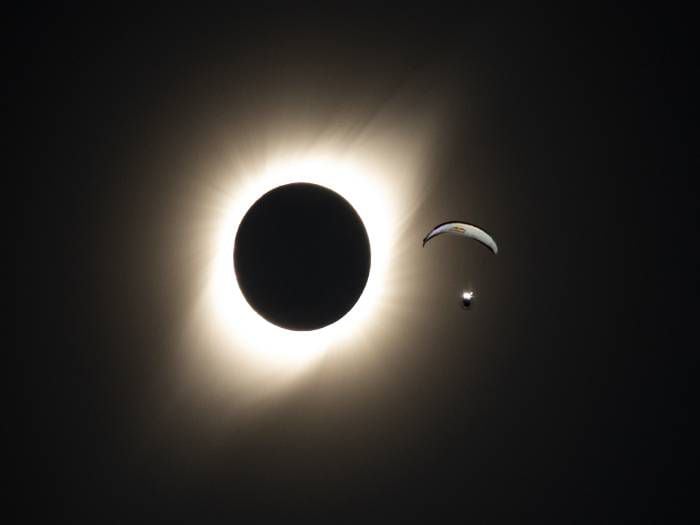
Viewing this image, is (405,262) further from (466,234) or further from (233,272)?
(233,272)

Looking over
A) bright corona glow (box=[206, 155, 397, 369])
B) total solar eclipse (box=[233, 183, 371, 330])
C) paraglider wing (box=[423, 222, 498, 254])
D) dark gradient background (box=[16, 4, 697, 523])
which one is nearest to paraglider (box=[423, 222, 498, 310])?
paraglider wing (box=[423, 222, 498, 254])

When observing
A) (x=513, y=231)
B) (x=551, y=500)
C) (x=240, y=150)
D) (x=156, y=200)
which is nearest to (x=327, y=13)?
(x=240, y=150)

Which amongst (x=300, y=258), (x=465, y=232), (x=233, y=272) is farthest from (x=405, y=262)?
(x=233, y=272)

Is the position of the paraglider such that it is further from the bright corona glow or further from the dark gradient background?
the bright corona glow

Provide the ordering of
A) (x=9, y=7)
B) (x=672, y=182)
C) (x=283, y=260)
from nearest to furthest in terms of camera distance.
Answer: (x=283, y=260), (x=9, y=7), (x=672, y=182)

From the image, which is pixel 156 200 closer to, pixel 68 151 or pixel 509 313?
pixel 68 151
